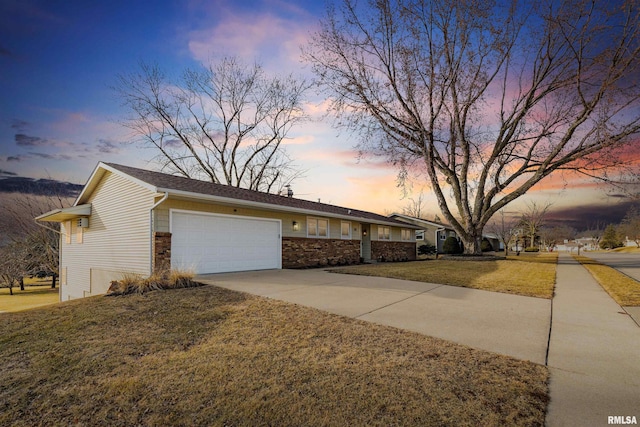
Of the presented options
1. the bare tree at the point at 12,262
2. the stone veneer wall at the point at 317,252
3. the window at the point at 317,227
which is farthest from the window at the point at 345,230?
the bare tree at the point at 12,262

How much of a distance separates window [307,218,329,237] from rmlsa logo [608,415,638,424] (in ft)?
40.7

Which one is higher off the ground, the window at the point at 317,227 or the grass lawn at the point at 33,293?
the window at the point at 317,227

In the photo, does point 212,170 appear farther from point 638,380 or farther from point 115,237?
point 638,380

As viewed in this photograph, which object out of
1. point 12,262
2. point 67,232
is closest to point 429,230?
point 67,232

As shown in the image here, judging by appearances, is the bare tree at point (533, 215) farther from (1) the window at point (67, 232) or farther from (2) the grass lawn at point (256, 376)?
(1) the window at point (67, 232)

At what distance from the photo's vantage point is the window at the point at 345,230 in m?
16.6

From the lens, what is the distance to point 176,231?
951 cm

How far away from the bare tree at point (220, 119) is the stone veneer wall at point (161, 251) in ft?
52.7

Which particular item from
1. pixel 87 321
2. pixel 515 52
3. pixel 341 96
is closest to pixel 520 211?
pixel 515 52

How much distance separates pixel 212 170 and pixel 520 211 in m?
39.1

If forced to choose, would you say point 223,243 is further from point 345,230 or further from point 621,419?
point 621,419

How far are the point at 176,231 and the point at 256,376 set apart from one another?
7518 mm

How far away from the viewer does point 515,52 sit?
1706 cm

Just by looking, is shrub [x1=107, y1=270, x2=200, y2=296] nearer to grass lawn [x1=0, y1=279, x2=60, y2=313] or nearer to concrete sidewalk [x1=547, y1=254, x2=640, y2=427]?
concrete sidewalk [x1=547, y1=254, x2=640, y2=427]
